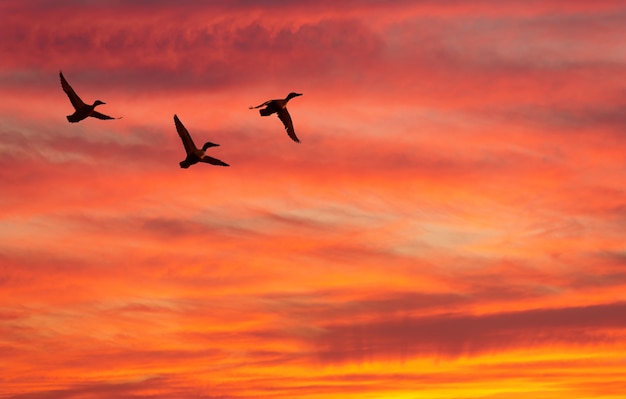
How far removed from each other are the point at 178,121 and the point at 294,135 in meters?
15.9

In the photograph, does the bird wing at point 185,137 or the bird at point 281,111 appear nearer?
the bird wing at point 185,137

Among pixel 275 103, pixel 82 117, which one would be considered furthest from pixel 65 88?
pixel 275 103

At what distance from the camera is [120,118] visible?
409 feet

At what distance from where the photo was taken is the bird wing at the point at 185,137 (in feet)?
432

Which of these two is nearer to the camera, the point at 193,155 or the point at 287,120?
the point at 193,155

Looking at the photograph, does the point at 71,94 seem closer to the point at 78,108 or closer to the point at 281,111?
the point at 78,108

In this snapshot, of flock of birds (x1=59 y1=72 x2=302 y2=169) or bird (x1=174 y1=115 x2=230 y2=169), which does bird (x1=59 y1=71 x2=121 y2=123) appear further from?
bird (x1=174 y1=115 x2=230 y2=169)

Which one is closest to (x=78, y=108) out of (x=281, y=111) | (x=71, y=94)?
(x=71, y=94)

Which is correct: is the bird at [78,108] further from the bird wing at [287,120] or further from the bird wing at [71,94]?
the bird wing at [287,120]

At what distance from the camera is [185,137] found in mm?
133625

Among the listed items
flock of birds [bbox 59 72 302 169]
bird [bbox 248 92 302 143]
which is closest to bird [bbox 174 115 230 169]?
flock of birds [bbox 59 72 302 169]

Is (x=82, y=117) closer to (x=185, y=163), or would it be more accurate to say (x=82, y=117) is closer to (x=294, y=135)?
(x=185, y=163)

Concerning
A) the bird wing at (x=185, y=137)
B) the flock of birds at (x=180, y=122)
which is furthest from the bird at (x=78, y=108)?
the bird wing at (x=185, y=137)

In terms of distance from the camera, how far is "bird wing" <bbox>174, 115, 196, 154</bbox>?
432ft
